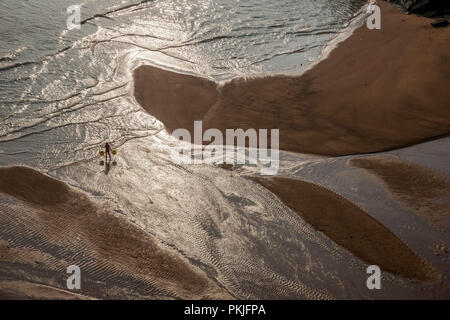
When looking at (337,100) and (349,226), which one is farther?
(337,100)

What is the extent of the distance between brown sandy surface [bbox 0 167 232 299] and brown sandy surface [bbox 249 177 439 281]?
308 centimetres

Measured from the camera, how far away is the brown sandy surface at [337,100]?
12.1 meters

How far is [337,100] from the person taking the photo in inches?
537

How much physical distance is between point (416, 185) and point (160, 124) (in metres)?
7.95

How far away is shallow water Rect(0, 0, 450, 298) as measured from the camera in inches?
331

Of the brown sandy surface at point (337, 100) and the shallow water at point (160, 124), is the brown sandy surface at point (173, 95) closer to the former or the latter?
the brown sandy surface at point (337, 100)

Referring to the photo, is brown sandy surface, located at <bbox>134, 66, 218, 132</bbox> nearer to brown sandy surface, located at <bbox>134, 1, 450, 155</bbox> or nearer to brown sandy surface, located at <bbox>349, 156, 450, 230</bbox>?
brown sandy surface, located at <bbox>134, 1, 450, 155</bbox>

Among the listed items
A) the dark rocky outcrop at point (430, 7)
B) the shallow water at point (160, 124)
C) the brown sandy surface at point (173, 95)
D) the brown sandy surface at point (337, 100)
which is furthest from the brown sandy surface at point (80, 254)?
the dark rocky outcrop at point (430, 7)

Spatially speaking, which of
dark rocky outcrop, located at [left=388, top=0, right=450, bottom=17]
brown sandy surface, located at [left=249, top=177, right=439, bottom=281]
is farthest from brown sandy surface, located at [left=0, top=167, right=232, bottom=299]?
dark rocky outcrop, located at [left=388, top=0, right=450, bottom=17]

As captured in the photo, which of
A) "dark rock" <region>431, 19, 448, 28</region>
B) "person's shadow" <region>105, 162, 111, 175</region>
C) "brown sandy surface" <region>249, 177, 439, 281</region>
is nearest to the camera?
"brown sandy surface" <region>249, 177, 439, 281</region>

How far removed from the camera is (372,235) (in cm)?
886

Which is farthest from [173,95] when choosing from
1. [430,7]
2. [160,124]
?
[430,7]

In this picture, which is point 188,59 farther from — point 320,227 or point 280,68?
point 320,227

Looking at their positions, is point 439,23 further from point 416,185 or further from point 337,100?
point 416,185
